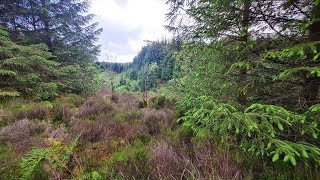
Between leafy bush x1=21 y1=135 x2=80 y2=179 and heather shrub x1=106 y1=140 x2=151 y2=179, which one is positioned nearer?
leafy bush x1=21 y1=135 x2=80 y2=179

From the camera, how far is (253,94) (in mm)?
3420

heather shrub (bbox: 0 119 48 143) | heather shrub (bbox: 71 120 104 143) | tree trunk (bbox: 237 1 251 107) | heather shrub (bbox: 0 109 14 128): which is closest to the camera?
tree trunk (bbox: 237 1 251 107)

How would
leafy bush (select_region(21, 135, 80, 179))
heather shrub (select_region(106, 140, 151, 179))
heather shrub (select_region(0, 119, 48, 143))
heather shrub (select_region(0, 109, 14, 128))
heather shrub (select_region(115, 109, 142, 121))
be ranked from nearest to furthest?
leafy bush (select_region(21, 135, 80, 179)) < heather shrub (select_region(106, 140, 151, 179)) < heather shrub (select_region(0, 119, 48, 143)) < heather shrub (select_region(0, 109, 14, 128)) < heather shrub (select_region(115, 109, 142, 121))

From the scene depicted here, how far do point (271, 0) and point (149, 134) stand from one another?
4080 mm

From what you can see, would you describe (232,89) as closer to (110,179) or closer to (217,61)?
(217,61)

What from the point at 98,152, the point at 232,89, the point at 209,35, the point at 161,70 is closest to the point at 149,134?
the point at 98,152

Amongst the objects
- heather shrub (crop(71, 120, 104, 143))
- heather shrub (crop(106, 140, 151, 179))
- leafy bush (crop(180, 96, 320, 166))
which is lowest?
heather shrub (crop(106, 140, 151, 179))

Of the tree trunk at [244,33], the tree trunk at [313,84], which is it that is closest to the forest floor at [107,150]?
the tree trunk at [244,33]

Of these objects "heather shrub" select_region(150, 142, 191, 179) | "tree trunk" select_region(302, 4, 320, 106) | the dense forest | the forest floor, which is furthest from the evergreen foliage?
"tree trunk" select_region(302, 4, 320, 106)

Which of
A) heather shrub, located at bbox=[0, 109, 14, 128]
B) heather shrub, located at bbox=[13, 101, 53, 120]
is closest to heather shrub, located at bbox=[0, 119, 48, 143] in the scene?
heather shrub, located at bbox=[0, 109, 14, 128]

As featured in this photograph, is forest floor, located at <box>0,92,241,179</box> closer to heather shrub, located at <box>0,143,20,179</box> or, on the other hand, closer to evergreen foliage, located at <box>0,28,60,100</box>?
heather shrub, located at <box>0,143,20,179</box>

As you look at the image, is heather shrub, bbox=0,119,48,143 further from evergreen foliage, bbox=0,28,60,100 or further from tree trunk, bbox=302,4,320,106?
tree trunk, bbox=302,4,320,106

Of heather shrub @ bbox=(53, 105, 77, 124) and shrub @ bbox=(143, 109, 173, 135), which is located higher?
heather shrub @ bbox=(53, 105, 77, 124)

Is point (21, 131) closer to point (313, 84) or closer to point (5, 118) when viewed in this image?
point (5, 118)
